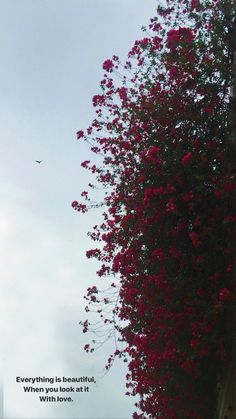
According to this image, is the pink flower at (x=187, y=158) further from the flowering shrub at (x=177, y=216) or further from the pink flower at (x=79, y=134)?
the pink flower at (x=79, y=134)

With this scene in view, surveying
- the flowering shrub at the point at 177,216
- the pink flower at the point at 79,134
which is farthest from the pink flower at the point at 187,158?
the pink flower at the point at 79,134

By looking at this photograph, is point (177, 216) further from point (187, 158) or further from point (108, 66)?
point (108, 66)

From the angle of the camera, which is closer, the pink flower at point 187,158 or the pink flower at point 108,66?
the pink flower at point 187,158

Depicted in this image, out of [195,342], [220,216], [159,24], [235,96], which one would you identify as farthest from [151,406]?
[159,24]

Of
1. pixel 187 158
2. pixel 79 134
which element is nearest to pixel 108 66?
pixel 79 134

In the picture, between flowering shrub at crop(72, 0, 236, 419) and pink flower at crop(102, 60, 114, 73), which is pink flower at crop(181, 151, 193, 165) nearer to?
flowering shrub at crop(72, 0, 236, 419)

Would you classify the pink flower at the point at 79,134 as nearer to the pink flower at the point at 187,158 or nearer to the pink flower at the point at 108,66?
the pink flower at the point at 108,66

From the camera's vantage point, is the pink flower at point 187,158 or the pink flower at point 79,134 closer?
the pink flower at point 187,158

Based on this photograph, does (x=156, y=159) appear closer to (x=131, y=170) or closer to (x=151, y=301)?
(x=131, y=170)

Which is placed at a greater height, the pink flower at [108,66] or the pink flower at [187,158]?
the pink flower at [108,66]

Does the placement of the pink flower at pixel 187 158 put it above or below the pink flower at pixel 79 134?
below

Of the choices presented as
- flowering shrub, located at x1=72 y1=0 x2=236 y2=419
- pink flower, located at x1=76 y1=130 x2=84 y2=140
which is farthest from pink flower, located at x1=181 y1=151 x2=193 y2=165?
pink flower, located at x1=76 y1=130 x2=84 y2=140

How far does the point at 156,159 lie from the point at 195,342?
254 cm

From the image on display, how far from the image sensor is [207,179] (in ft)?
23.0
